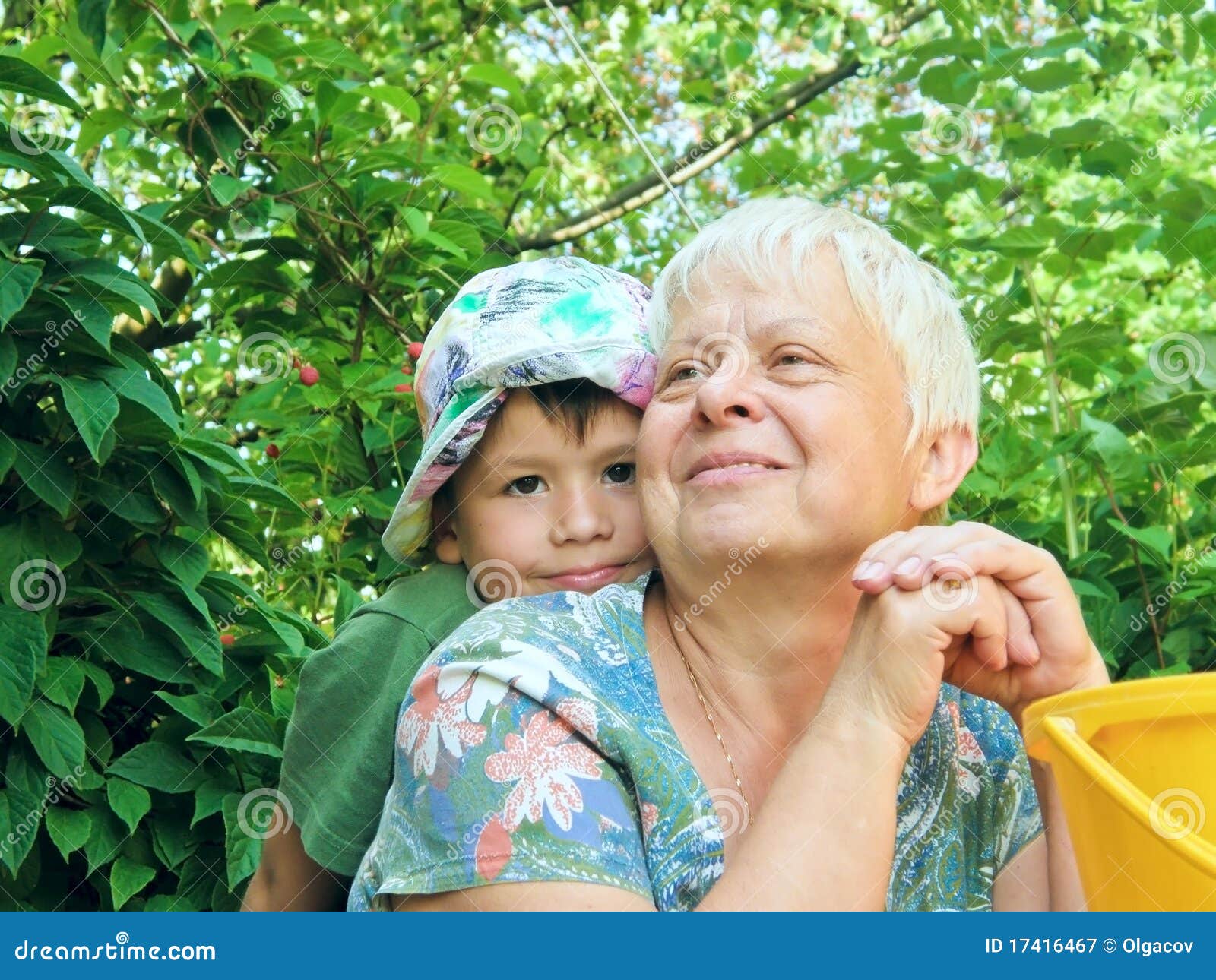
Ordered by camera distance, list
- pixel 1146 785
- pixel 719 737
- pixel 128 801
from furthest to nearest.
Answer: pixel 128 801 < pixel 719 737 < pixel 1146 785

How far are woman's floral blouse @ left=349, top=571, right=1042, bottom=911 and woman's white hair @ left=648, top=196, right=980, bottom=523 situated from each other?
16.7 inches

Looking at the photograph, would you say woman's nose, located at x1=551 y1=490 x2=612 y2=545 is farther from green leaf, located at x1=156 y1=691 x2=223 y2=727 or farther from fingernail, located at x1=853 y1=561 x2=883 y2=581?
green leaf, located at x1=156 y1=691 x2=223 y2=727

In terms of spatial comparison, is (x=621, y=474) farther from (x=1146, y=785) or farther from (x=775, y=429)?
(x=1146, y=785)

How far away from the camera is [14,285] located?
2139 millimetres

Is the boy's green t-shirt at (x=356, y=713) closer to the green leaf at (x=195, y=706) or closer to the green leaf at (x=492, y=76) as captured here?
the green leaf at (x=195, y=706)

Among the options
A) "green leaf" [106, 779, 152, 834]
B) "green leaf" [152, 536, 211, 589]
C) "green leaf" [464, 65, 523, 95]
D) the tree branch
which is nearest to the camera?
"green leaf" [106, 779, 152, 834]

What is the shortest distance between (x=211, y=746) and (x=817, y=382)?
4.12ft

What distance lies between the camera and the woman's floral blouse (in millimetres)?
1292

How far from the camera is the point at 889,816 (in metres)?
1.30

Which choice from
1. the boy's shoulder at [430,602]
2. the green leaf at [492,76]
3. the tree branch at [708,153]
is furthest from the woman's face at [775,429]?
the tree branch at [708,153]

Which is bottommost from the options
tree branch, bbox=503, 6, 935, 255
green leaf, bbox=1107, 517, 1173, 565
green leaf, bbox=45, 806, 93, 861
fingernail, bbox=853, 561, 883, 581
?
green leaf, bbox=1107, 517, 1173, 565

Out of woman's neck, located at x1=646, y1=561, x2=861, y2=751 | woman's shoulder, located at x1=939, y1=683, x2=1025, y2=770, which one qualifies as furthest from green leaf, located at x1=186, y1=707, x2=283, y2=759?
woman's shoulder, located at x1=939, y1=683, x2=1025, y2=770

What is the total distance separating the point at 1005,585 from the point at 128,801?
57.1 inches

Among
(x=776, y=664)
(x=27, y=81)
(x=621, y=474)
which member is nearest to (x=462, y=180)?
(x=27, y=81)
